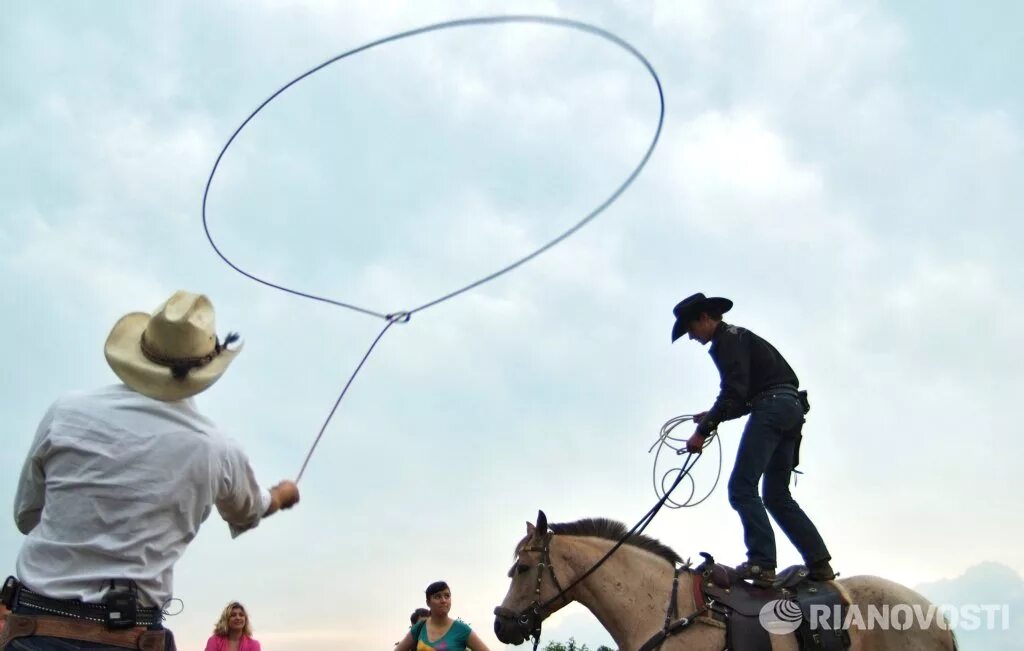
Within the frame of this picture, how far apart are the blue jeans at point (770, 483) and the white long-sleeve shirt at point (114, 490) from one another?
210 inches

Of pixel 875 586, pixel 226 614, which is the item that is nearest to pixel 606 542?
pixel 875 586

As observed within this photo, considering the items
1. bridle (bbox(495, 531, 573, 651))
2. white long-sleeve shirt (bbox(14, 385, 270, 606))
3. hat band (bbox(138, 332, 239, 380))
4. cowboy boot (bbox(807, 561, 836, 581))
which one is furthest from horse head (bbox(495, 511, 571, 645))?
hat band (bbox(138, 332, 239, 380))

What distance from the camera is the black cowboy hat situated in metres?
8.87

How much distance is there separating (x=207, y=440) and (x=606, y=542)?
550 cm

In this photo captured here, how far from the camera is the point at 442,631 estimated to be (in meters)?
9.84

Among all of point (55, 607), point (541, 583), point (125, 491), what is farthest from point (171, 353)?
point (541, 583)

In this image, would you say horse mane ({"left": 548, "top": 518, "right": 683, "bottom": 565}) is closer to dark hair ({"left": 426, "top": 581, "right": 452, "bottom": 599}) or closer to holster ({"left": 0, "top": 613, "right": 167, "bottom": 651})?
dark hair ({"left": 426, "top": 581, "right": 452, "bottom": 599})

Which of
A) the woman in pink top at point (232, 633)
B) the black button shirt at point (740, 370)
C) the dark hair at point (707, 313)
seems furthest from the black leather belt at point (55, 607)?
the woman in pink top at point (232, 633)

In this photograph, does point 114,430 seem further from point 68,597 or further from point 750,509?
point 750,509

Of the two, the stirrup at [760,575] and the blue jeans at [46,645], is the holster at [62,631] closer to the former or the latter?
the blue jeans at [46,645]

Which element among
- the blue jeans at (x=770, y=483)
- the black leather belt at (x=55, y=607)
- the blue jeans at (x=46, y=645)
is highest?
the blue jeans at (x=770, y=483)

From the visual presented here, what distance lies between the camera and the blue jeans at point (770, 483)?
823 centimetres

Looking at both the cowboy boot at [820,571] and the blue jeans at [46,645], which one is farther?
the cowboy boot at [820,571]

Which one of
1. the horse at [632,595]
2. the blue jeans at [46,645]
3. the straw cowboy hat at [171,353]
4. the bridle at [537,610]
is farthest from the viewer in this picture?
the bridle at [537,610]
